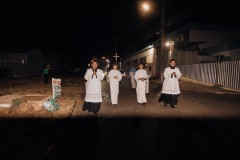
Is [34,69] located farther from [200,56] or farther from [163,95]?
[163,95]

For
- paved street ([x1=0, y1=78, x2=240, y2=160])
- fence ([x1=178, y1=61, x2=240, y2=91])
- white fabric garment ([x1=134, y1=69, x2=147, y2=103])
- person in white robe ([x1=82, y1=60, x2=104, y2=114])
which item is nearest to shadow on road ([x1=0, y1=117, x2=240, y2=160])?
paved street ([x1=0, y1=78, x2=240, y2=160])

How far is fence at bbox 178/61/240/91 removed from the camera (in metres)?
16.5

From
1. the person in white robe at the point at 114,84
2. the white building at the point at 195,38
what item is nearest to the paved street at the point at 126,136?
the person in white robe at the point at 114,84

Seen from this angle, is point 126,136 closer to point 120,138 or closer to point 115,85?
point 120,138

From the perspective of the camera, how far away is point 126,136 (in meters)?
5.99

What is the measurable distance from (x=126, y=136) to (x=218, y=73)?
1469 cm

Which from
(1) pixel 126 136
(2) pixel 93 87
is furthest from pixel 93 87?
(1) pixel 126 136

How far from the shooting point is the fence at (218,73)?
648 inches

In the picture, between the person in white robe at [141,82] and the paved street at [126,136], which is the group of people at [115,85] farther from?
the paved street at [126,136]

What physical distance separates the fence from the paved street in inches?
335

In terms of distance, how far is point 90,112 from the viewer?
8992 millimetres

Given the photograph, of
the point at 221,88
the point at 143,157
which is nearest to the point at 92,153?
the point at 143,157

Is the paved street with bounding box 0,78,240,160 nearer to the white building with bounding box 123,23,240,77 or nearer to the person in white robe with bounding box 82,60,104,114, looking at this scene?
the person in white robe with bounding box 82,60,104,114

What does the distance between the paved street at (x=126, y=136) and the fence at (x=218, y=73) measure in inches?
335
